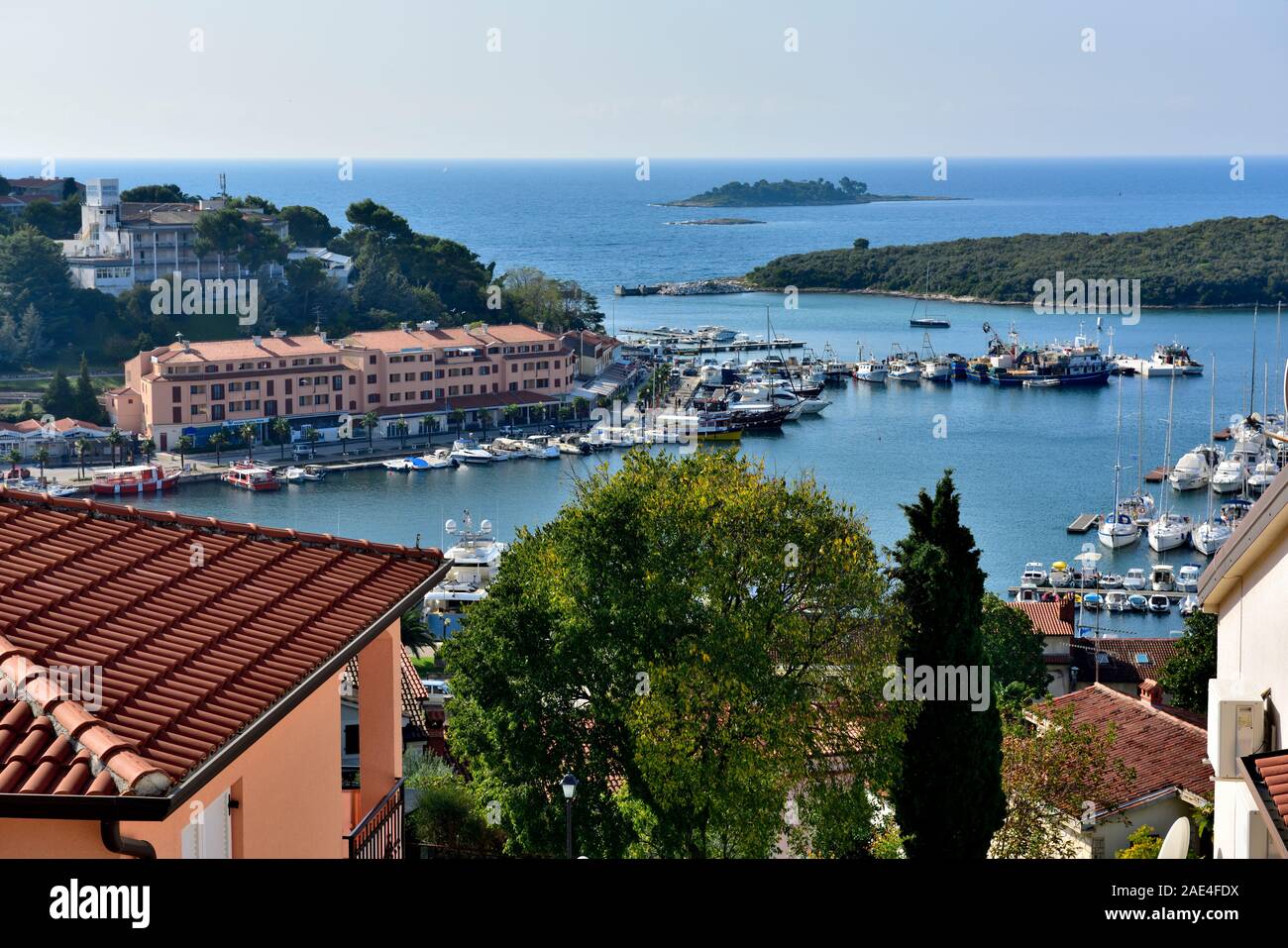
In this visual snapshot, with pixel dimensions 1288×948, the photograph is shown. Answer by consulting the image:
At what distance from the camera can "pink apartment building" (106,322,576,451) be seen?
31.2 m

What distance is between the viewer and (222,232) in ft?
126

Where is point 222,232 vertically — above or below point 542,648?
above

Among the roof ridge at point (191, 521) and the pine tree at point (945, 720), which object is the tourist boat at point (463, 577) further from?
the roof ridge at point (191, 521)

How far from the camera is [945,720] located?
6.20 meters

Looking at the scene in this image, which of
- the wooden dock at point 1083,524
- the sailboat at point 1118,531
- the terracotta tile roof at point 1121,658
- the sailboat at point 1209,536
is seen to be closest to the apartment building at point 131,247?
the wooden dock at point 1083,524

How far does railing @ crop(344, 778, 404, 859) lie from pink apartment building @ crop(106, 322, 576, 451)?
2943 centimetres

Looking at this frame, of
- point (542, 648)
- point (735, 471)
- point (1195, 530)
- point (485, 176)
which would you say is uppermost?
point (485, 176)

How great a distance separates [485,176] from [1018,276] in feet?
296

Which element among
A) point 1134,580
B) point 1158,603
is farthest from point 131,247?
point 1158,603

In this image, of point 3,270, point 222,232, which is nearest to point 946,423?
point 222,232

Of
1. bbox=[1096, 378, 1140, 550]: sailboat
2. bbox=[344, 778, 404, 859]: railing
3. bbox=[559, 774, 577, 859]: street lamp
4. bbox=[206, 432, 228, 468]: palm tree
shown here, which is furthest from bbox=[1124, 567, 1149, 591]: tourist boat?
bbox=[344, 778, 404, 859]: railing

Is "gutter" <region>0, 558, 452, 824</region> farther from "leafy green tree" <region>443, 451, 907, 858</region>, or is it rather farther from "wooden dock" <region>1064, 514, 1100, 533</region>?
"wooden dock" <region>1064, 514, 1100, 533</region>
